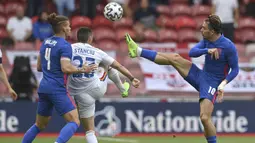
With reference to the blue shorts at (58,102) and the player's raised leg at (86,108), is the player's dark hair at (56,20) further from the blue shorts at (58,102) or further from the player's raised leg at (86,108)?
the player's raised leg at (86,108)

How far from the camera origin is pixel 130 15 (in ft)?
67.5

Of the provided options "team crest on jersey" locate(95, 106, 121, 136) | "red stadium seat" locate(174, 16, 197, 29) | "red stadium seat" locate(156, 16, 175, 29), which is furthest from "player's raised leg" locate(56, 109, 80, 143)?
"red stadium seat" locate(156, 16, 175, 29)

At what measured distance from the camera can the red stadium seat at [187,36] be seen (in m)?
19.3

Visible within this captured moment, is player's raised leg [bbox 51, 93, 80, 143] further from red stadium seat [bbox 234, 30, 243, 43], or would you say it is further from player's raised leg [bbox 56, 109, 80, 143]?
red stadium seat [bbox 234, 30, 243, 43]

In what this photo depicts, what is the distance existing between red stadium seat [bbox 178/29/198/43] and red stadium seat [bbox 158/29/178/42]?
16 cm

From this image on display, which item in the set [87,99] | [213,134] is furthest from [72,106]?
[213,134]

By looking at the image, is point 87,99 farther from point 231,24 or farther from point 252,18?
point 252,18

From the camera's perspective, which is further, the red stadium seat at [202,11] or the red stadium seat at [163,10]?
the red stadium seat at [163,10]

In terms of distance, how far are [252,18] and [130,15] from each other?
10.3 feet

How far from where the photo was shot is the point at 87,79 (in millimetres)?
11969

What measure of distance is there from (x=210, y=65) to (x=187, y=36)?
7.00 m

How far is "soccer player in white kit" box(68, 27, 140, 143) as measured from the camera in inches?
466

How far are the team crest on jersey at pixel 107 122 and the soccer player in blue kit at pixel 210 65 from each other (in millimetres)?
3927

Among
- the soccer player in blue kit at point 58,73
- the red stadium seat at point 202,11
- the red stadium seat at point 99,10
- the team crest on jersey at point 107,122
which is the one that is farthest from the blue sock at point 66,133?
the red stadium seat at point 202,11
